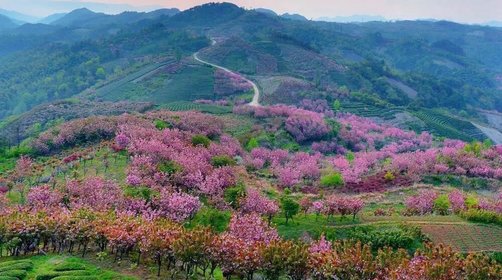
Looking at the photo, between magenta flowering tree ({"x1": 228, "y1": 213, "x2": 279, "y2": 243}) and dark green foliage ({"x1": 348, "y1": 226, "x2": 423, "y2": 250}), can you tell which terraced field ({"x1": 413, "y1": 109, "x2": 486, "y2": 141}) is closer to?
dark green foliage ({"x1": 348, "y1": 226, "x2": 423, "y2": 250})

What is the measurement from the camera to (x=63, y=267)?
24.7 m

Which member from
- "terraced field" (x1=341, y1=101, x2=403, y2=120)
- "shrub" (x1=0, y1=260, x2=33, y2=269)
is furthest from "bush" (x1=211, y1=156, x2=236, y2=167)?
"terraced field" (x1=341, y1=101, x2=403, y2=120)

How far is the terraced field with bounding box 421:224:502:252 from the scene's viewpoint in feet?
110

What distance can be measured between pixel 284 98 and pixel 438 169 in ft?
217

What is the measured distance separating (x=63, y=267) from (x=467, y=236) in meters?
27.3

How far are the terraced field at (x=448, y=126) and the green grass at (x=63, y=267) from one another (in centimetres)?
10206

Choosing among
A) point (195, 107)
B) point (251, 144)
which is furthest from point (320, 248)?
point (195, 107)

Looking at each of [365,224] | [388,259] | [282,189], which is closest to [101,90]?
[282,189]

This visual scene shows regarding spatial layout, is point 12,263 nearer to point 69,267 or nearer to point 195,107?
point 69,267

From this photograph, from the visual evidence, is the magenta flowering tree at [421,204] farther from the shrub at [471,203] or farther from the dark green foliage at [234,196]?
the dark green foliage at [234,196]

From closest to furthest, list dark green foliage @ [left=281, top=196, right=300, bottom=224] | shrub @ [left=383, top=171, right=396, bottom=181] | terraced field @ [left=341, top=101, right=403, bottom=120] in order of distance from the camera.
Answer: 1. dark green foliage @ [left=281, top=196, right=300, bottom=224]
2. shrub @ [left=383, top=171, right=396, bottom=181]
3. terraced field @ [left=341, top=101, right=403, bottom=120]

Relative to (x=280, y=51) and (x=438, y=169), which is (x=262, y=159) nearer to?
(x=438, y=169)

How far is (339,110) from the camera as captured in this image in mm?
116312

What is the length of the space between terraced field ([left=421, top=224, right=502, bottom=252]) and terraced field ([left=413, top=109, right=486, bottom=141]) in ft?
269
